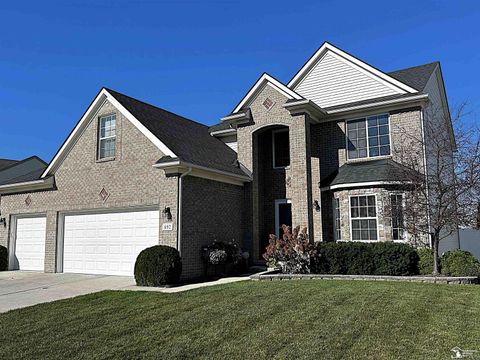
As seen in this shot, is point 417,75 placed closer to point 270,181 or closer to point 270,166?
point 270,166

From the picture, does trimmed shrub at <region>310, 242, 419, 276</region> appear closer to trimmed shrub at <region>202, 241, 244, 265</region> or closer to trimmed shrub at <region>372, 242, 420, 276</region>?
trimmed shrub at <region>372, 242, 420, 276</region>

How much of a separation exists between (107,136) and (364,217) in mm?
10434

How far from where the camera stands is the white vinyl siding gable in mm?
17033

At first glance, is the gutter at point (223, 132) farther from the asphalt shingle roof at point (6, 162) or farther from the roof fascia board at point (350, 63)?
the asphalt shingle roof at point (6, 162)

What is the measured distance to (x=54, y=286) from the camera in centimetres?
1276

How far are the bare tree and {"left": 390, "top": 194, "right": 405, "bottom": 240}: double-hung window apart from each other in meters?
0.08

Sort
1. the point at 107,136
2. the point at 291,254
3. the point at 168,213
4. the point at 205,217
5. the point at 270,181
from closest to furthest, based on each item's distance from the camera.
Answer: the point at 168,213, the point at 291,254, the point at 205,217, the point at 107,136, the point at 270,181

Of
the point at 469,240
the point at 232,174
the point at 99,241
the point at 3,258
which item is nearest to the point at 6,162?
the point at 3,258

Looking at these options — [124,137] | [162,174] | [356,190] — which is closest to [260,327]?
[162,174]

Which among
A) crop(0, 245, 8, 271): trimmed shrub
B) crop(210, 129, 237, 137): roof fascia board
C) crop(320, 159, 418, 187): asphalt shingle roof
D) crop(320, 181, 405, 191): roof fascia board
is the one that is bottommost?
crop(0, 245, 8, 271): trimmed shrub

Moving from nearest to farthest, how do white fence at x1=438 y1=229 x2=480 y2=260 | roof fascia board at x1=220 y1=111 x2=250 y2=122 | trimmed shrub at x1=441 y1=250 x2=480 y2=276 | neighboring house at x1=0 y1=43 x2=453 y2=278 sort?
trimmed shrub at x1=441 y1=250 x2=480 y2=276 < neighboring house at x1=0 y1=43 x2=453 y2=278 < roof fascia board at x1=220 y1=111 x2=250 y2=122 < white fence at x1=438 y1=229 x2=480 y2=260

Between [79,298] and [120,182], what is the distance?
19.8 ft

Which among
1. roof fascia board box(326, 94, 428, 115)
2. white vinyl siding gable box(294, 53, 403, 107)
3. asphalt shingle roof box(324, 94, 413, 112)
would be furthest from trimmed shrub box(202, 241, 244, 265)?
white vinyl siding gable box(294, 53, 403, 107)

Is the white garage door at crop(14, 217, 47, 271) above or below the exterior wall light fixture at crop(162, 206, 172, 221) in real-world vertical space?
below
